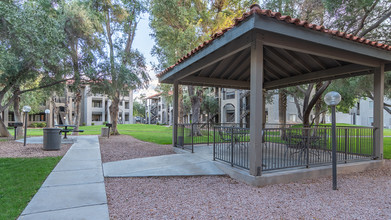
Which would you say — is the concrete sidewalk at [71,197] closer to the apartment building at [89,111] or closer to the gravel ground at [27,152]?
the gravel ground at [27,152]

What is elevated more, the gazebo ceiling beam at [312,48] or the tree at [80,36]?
the tree at [80,36]

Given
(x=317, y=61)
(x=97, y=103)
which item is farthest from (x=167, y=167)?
(x=97, y=103)

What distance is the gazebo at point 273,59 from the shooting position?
13.8 ft

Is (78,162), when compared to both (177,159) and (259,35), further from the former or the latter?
(259,35)

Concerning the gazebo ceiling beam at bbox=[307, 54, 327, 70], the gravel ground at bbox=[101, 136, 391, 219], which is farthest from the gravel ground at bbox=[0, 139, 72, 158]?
the gazebo ceiling beam at bbox=[307, 54, 327, 70]

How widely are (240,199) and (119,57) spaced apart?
1369cm

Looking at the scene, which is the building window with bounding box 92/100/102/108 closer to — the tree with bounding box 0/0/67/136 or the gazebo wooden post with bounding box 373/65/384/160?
the tree with bounding box 0/0/67/136

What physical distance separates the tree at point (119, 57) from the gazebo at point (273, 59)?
21.4 feet

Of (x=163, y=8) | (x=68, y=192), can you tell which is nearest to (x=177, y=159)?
(x=68, y=192)

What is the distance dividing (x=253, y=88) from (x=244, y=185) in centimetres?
207

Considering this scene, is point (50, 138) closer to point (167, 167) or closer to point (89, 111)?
point (167, 167)

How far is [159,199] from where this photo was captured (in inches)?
151

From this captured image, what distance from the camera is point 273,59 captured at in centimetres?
680

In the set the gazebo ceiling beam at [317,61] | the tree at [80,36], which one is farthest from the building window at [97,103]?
the gazebo ceiling beam at [317,61]
